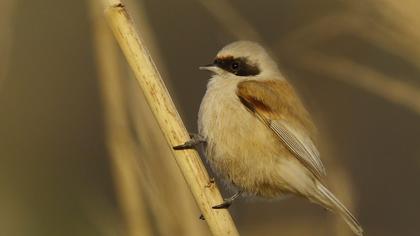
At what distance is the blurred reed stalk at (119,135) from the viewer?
317 centimetres

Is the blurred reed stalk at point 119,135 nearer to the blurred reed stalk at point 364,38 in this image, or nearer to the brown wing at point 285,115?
the brown wing at point 285,115

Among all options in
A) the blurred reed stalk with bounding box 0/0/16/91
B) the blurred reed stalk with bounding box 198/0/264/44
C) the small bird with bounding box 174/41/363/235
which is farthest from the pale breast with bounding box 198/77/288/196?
the blurred reed stalk with bounding box 0/0/16/91

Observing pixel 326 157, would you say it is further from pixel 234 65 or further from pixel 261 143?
pixel 234 65

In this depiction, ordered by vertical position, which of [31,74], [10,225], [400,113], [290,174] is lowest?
[400,113]

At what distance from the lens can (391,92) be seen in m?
3.32

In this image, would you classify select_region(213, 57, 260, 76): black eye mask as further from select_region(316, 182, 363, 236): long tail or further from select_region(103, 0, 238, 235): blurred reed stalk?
select_region(103, 0, 238, 235): blurred reed stalk

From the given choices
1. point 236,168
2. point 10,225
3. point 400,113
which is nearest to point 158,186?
point 236,168

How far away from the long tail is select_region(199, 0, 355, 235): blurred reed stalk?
82 millimetres

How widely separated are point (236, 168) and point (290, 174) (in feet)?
0.71

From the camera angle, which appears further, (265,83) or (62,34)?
(62,34)

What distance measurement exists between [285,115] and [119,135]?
685 mm

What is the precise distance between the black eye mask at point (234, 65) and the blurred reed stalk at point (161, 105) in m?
0.87

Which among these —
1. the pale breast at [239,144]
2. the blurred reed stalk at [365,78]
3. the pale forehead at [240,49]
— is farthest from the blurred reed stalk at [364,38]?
the pale breast at [239,144]

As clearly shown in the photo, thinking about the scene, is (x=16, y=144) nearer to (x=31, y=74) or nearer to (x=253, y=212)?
(x=253, y=212)
